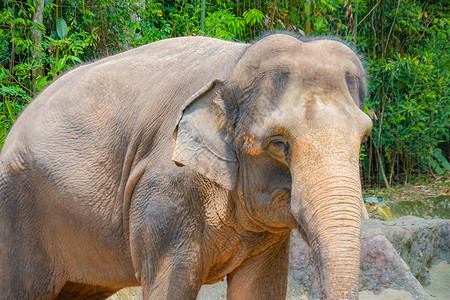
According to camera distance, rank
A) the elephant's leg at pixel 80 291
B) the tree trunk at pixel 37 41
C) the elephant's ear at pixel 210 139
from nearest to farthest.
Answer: the elephant's ear at pixel 210 139, the elephant's leg at pixel 80 291, the tree trunk at pixel 37 41

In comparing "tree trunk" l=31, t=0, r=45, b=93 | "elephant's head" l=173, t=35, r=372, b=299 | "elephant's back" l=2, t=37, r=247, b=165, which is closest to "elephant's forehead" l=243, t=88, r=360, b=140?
"elephant's head" l=173, t=35, r=372, b=299

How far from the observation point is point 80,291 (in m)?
4.27

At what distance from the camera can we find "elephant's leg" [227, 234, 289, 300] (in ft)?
11.9

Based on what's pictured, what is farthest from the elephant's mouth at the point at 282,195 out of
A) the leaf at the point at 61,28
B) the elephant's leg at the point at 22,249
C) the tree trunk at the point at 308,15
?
the tree trunk at the point at 308,15

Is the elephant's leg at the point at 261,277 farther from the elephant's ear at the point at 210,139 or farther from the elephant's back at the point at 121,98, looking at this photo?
the elephant's back at the point at 121,98

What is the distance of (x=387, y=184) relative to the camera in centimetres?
1218

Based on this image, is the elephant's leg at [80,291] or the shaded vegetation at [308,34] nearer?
the elephant's leg at [80,291]

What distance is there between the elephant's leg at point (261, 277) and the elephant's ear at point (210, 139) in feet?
1.88

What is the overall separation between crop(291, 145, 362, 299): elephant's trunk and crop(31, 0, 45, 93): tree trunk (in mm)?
4664

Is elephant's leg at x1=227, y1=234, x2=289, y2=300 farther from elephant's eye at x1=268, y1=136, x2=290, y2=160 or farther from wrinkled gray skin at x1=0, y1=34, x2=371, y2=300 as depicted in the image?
elephant's eye at x1=268, y1=136, x2=290, y2=160

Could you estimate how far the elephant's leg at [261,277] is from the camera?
3.61 metres

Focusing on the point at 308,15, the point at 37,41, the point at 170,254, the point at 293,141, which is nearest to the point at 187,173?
the point at 170,254

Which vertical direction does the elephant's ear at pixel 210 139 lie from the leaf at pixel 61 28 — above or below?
above

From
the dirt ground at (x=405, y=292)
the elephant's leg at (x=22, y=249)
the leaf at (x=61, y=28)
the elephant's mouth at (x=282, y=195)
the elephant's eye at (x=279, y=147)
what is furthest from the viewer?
the leaf at (x=61, y=28)
